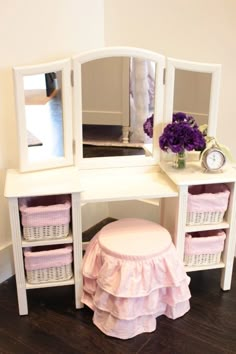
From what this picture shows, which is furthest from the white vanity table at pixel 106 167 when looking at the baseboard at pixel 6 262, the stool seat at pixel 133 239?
the baseboard at pixel 6 262

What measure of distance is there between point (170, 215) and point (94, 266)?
1.43ft

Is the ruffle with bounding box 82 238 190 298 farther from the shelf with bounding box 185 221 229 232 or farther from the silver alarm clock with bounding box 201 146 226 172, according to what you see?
the silver alarm clock with bounding box 201 146 226 172

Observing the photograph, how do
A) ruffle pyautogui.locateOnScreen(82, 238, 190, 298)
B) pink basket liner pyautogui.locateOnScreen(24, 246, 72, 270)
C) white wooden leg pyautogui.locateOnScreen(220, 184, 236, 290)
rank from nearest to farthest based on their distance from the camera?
ruffle pyautogui.locateOnScreen(82, 238, 190, 298)
pink basket liner pyautogui.locateOnScreen(24, 246, 72, 270)
white wooden leg pyautogui.locateOnScreen(220, 184, 236, 290)

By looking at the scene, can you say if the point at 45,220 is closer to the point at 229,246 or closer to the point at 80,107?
the point at 80,107

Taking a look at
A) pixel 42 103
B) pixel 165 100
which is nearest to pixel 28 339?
pixel 42 103

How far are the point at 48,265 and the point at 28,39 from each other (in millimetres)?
996

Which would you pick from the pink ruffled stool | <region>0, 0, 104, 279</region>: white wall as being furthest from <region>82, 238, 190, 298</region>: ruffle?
<region>0, 0, 104, 279</region>: white wall

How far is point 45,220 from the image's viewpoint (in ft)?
5.15

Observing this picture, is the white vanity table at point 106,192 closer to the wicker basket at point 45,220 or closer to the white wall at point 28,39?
the wicker basket at point 45,220

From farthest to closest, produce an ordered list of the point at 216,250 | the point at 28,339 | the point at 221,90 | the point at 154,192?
1. the point at 221,90
2. the point at 216,250
3. the point at 154,192
4. the point at 28,339

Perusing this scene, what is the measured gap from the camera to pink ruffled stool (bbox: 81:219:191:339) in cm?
152

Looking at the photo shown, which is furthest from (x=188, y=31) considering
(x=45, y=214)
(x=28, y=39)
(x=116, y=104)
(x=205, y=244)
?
(x=45, y=214)

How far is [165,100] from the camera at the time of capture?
1.80 metres

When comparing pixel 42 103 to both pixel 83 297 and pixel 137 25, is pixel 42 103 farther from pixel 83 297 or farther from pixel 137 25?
pixel 83 297
